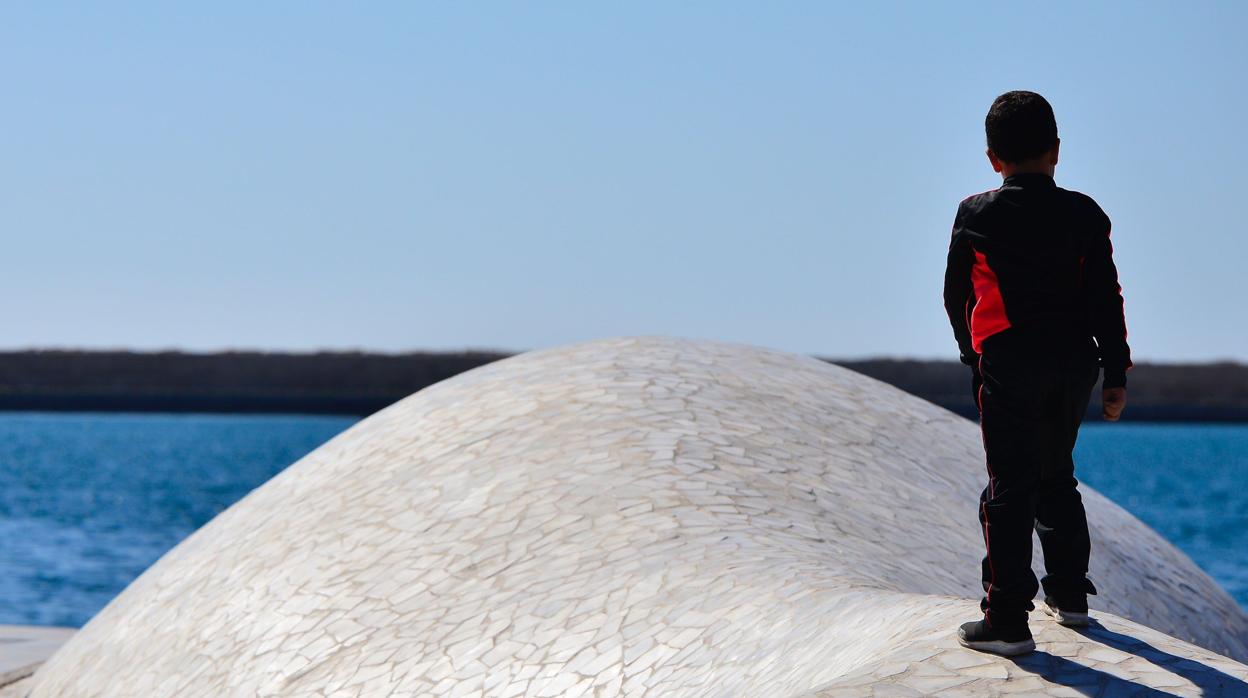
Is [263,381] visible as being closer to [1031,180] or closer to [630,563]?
[630,563]

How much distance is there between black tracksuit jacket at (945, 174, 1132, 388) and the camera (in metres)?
4.16

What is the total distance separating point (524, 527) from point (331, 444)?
3.04m

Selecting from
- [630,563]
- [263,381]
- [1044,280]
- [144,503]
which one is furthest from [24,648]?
[263,381]

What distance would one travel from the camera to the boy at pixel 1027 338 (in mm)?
4133

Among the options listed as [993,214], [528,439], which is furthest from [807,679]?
[528,439]

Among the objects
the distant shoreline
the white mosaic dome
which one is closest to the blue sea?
the distant shoreline

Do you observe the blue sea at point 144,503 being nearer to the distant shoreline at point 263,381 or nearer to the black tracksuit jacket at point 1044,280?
the distant shoreline at point 263,381

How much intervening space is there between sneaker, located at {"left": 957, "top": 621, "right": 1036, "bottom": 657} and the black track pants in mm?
29

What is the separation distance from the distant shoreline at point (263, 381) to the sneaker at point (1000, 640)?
62.8 m

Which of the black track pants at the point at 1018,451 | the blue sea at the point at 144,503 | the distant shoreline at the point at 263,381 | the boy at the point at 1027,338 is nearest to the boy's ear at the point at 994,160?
the boy at the point at 1027,338

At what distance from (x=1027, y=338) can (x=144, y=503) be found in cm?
4378

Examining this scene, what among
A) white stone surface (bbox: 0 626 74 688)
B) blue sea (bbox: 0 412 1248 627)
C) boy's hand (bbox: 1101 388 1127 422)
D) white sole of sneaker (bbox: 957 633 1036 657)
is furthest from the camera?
blue sea (bbox: 0 412 1248 627)

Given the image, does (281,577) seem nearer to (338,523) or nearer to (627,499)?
(338,523)

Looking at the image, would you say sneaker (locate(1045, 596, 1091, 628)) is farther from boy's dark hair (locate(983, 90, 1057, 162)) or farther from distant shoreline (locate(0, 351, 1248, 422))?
distant shoreline (locate(0, 351, 1248, 422))
